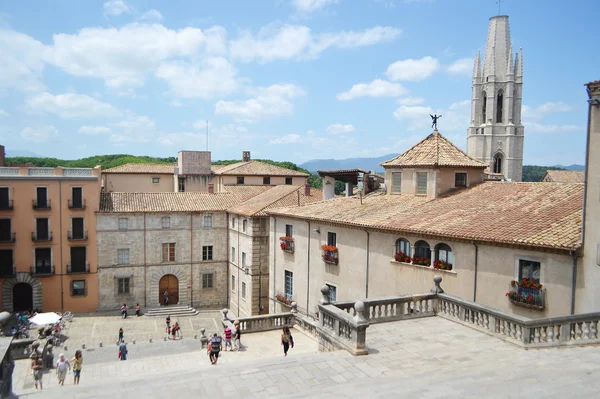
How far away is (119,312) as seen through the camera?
1789 inches

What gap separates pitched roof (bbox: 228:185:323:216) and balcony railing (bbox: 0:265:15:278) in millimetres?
19476

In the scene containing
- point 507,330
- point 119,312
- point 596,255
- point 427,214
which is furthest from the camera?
point 119,312

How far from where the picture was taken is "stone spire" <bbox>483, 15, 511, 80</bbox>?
93.9 metres

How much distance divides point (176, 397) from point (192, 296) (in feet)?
124

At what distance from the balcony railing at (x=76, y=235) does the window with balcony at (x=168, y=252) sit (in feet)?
23.1

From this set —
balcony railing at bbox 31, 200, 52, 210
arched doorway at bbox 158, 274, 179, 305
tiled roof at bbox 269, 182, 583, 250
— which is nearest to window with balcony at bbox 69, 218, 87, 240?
balcony railing at bbox 31, 200, 52, 210

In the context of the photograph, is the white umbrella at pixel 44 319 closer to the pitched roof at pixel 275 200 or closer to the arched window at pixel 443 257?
the pitched roof at pixel 275 200

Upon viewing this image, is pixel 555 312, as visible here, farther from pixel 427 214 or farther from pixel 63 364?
pixel 63 364

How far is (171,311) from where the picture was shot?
45562 mm

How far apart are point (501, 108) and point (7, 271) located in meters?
86.5

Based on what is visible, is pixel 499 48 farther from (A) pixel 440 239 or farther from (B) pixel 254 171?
(A) pixel 440 239

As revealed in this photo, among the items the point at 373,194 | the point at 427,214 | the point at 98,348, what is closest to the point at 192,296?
the point at 98,348

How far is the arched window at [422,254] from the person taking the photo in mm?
23125

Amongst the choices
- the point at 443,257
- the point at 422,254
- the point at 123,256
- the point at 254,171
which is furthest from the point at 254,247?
the point at 254,171
